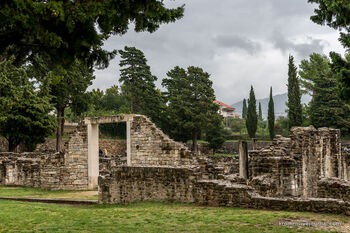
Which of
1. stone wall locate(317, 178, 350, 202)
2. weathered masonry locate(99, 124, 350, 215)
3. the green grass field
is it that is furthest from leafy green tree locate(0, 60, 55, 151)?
stone wall locate(317, 178, 350, 202)

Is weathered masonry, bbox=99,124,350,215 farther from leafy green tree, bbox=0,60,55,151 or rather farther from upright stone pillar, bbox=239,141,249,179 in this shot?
leafy green tree, bbox=0,60,55,151

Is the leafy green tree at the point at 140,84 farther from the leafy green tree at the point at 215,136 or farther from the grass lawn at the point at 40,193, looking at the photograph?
the grass lawn at the point at 40,193

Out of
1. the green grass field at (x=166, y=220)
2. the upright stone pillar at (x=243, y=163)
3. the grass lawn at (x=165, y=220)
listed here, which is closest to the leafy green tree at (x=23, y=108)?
the green grass field at (x=166, y=220)

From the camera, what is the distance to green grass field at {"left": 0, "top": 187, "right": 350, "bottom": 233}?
8859mm

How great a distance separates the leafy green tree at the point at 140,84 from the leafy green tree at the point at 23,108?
20.7 m

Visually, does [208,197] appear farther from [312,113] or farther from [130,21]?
[312,113]

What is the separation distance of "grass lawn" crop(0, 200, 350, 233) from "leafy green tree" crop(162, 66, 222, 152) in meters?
39.3

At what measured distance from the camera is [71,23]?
273 inches

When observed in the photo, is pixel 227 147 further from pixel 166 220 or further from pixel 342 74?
pixel 342 74

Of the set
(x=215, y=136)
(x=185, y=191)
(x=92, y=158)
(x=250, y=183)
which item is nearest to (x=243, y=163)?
(x=250, y=183)

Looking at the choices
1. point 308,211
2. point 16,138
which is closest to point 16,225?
point 308,211

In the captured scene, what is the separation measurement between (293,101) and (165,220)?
50358mm

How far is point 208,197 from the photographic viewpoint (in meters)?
12.3

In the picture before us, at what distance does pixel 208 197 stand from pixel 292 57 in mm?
51736
